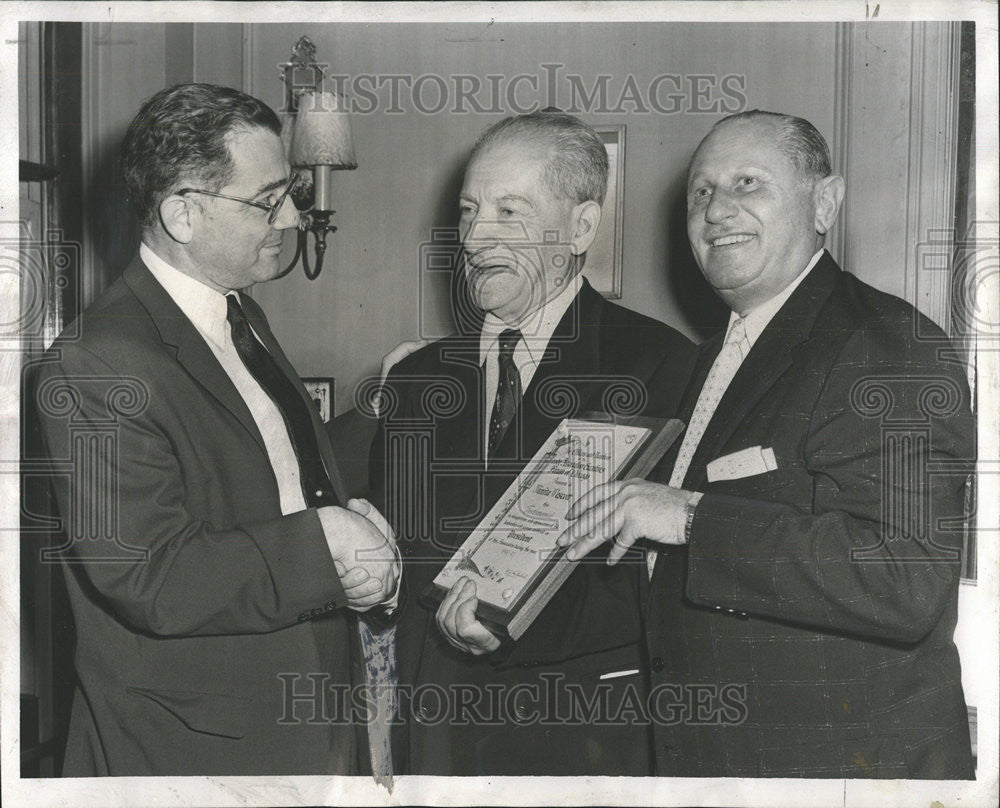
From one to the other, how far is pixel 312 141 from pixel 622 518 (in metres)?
1.10

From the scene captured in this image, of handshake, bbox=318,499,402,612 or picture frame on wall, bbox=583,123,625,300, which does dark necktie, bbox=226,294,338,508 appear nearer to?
handshake, bbox=318,499,402,612

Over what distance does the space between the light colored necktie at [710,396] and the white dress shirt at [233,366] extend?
0.82 meters

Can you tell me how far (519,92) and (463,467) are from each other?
875mm

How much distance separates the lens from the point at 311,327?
228 cm

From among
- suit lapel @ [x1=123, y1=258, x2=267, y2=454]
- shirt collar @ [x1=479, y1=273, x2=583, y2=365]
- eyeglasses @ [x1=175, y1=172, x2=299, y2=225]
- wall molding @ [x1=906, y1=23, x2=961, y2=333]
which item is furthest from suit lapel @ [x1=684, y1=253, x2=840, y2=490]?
eyeglasses @ [x1=175, y1=172, x2=299, y2=225]

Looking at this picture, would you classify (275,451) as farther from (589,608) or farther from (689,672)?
(689,672)

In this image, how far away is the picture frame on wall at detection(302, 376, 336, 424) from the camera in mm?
2262

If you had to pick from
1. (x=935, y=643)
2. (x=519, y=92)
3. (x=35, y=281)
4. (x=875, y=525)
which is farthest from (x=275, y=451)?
(x=935, y=643)

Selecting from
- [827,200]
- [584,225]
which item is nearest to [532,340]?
[584,225]

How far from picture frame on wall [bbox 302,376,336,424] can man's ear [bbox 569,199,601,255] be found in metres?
0.64

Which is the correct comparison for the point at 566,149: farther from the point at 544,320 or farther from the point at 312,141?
the point at 312,141

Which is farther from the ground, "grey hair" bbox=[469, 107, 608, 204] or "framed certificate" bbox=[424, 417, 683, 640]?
"grey hair" bbox=[469, 107, 608, 204]

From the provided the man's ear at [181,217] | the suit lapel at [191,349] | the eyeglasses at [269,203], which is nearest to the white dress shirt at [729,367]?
the suit lapel at [191,349]

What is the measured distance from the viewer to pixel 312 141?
2236 mm
